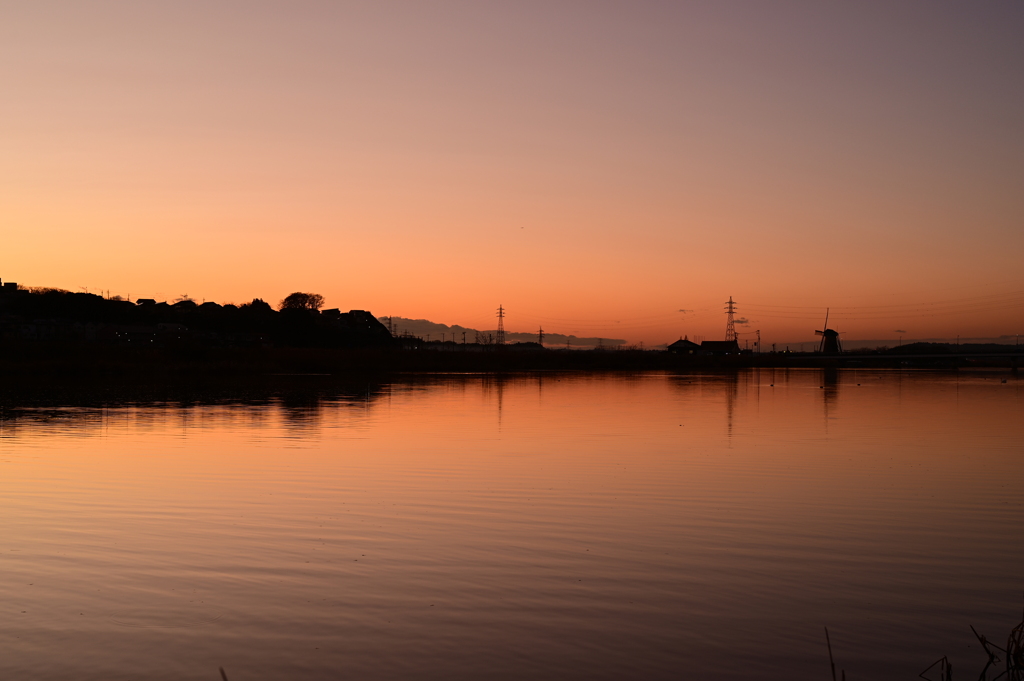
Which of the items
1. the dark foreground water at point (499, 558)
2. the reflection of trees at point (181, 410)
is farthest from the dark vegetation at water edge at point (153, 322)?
the dark foreground water at point (499, 558)

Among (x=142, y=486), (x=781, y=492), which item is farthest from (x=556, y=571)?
(x=142, y=486)

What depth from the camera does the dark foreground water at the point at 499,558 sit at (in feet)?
26.1

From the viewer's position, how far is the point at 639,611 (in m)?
9.24

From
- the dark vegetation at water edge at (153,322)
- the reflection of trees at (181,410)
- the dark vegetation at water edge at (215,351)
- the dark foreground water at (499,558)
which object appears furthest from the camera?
the dark vegetation at water edge at (153,322)

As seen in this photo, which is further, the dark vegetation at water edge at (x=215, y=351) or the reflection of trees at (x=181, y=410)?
the dark vegetation at water edge at (x=215, y=351)

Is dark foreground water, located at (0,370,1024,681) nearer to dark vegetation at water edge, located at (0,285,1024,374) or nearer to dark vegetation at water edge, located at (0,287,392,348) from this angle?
dark vegetation at water edge, located at (0,285,1024,374)

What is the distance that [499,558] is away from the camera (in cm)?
1159

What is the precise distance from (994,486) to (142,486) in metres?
18.8

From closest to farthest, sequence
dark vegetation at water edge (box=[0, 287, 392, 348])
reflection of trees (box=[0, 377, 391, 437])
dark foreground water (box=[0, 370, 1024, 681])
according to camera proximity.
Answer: dark foreground water (box=[0, 370, 1024, 681]) → reflection of trees (box=[0, 377, 391, 437]) → dark vegetation at water edge (box=[0, 287, 392, 348])

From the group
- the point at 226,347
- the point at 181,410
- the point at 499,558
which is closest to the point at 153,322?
the point at 226,347

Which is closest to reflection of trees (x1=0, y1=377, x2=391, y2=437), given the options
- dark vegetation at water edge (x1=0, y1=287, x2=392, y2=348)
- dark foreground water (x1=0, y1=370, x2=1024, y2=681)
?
dark foreground water (x1=0, y1=370, x2=1024, y2=681)

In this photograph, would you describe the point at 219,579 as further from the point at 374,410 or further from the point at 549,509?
the point at 374,410

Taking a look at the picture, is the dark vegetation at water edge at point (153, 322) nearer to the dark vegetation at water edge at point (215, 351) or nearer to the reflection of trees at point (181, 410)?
the dark vegetation at water edge at point (215, 351)

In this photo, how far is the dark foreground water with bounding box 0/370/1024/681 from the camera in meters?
7.97
